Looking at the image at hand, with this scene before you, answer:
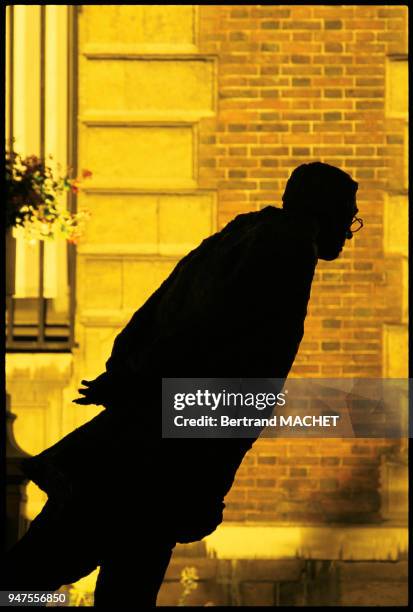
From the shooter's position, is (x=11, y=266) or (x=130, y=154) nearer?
(x=130, y=154)

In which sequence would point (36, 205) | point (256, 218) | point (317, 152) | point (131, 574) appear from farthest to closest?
point (317, 152), point (36, 205), point (256, 218), point (131, 574)

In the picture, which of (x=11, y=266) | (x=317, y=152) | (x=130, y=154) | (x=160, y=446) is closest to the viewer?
(x=160, y=446)

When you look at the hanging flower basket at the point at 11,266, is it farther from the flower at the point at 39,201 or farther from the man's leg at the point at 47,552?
the man's leg at the point at 47,552

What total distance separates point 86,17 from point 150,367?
5105 millimetres

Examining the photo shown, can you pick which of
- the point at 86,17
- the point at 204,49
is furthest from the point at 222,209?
the point at 86,17

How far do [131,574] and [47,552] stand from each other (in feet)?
0.85

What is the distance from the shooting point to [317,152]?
8.09 meters

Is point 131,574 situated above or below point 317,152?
below

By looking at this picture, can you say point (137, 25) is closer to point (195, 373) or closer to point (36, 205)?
point (36, 205)

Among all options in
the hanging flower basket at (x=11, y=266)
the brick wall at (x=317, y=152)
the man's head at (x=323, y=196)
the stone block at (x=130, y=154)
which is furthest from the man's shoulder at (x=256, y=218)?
the hanging flower basket at (x=11, y=266)

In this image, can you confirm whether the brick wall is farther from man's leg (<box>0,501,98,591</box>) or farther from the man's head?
man's leg (<box>0,501,98,591</box>)

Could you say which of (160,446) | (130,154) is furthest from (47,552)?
(130,154)

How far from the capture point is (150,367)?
11.5ft

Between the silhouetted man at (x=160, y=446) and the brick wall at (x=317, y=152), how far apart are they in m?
4.47
